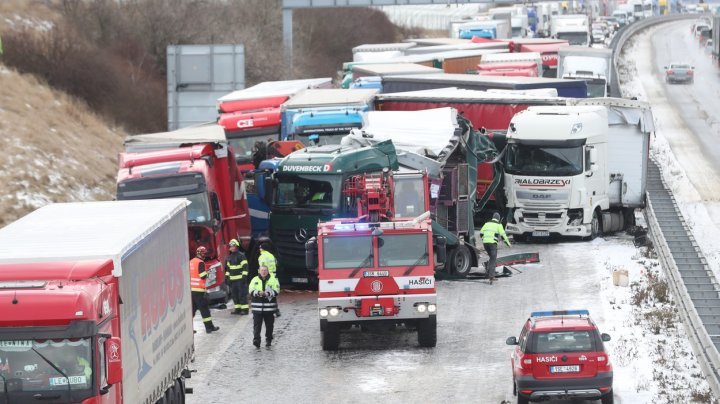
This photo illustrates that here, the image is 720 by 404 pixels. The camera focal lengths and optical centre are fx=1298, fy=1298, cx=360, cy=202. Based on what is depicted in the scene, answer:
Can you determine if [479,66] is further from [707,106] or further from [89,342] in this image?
[89,342]

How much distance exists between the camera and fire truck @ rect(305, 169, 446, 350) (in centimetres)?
2211

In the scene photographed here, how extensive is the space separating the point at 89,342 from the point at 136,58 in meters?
47.5

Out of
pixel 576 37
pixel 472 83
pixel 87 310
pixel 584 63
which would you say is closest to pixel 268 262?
pixel 87 310

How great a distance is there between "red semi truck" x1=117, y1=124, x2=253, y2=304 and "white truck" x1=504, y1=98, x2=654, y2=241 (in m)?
8.01

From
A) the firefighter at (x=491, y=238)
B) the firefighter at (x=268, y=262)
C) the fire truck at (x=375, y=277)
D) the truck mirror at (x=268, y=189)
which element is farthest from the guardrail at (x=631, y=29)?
the fire truck at (x=375, y=277)

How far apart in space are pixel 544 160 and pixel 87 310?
70.8ft

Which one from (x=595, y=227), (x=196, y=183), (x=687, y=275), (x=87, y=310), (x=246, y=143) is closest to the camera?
(x=87, y=310)

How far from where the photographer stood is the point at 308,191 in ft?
90.9

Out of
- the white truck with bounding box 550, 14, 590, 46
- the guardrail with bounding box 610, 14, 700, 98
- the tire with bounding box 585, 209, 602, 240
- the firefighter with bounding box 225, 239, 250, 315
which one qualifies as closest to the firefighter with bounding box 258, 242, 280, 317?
the firefighter with bounding box 225, 239, 250, 315

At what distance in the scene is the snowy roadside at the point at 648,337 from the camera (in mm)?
19906

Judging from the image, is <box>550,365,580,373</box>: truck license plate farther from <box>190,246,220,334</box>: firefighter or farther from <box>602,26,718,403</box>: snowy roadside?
<box>190,246,220,334</box>: firefighter

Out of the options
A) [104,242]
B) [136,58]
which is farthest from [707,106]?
[104,242]

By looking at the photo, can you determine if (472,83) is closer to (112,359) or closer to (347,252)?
(347,252)

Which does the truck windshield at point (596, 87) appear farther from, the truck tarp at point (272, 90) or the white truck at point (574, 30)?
the white truck at point (574, 30)
